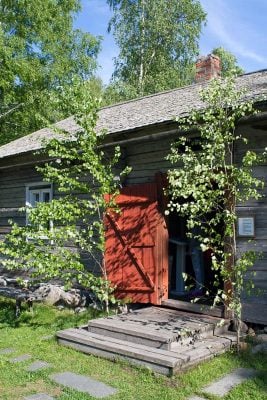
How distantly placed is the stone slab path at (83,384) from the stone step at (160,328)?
97 cm

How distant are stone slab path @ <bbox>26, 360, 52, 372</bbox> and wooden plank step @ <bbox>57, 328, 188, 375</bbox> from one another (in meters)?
0.60

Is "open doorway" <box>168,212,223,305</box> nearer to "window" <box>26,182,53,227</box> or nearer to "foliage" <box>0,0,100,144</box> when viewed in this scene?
"window" <box>26,182,53,227</box>

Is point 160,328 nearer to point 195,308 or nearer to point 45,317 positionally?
point 195,308

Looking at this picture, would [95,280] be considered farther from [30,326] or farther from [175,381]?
[175,381]

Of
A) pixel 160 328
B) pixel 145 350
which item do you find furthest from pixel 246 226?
pixel 145 350

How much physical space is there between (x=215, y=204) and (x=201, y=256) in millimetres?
2934

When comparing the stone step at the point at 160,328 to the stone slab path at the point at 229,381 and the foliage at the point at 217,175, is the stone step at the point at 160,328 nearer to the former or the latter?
the foliage at the point at 217,175

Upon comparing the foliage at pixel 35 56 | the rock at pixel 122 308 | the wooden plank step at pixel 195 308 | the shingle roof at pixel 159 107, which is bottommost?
the rock at pixel 122 308

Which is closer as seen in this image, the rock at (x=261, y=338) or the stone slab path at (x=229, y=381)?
the stone slab path at (x=229, y=381)

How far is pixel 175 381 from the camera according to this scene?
4426 millimetres

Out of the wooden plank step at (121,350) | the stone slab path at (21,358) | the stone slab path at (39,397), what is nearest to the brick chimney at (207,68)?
the wooden plank step at (121,350)

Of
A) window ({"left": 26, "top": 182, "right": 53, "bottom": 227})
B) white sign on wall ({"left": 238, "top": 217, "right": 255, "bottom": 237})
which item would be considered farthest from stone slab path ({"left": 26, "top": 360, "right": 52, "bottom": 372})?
window ({"left": 26, "top": 182, "right": 53, "bottom": 227})

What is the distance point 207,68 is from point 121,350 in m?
8.21

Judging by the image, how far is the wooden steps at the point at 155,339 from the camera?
4.78m
